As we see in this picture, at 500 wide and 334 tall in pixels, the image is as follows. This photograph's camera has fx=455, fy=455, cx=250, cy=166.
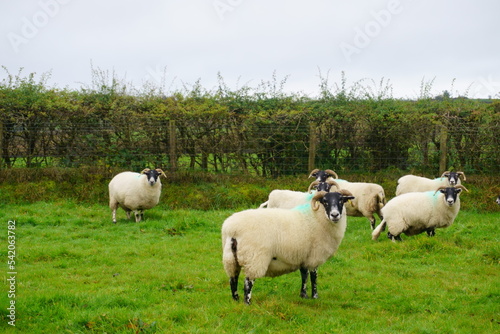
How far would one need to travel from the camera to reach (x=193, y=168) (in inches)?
634

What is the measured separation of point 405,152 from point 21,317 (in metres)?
13.9

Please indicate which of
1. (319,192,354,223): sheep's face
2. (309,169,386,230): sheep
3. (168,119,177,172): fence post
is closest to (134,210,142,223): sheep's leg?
(168,119,177,172): fence post

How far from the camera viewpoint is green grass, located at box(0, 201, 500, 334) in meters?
5.62

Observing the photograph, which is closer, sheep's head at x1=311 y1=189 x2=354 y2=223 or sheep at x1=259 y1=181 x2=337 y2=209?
sheep's head at x1=311 y1=189 x2=354 y2=223

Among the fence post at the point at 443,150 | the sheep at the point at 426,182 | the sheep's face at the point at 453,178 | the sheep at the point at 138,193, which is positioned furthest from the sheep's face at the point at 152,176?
the fence post at the point at 443,150

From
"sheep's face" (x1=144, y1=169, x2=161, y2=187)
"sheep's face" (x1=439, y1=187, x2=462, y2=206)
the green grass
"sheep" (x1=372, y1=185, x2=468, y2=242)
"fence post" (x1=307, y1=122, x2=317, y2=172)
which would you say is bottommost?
the green grass

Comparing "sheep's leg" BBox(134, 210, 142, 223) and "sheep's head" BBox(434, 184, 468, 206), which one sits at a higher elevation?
"sheep's head" BBox(434, 184, 468, 206)

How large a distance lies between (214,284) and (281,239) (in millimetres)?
1556

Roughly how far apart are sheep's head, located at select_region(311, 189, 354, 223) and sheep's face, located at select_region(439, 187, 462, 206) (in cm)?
400

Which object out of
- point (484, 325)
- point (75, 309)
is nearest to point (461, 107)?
point (484, 325)

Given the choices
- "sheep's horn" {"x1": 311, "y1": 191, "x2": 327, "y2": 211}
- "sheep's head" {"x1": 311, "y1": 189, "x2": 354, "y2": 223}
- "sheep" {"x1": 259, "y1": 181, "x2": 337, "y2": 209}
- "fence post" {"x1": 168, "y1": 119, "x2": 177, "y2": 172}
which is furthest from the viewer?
"fence post" {"x1": 168, "y1": 119, "x2": 177, "y2": 172}

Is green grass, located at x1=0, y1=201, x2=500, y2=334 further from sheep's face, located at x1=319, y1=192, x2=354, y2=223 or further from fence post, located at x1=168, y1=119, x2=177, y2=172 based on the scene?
fence post, located at x1=168, y1=119, x2=177, y2=172

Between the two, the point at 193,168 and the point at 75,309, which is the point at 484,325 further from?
the point at 193,168

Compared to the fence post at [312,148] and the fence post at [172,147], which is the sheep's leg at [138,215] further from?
the fence post at [312,148]
